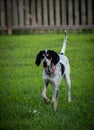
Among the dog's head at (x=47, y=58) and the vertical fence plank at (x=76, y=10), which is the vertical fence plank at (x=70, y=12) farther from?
the dog's head at (x=47, y=58)

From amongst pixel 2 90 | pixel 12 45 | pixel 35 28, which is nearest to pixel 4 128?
pixel 2 90

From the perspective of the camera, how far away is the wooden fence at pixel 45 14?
61.9ft

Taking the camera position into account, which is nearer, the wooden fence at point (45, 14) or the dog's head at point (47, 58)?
the dog's head at point (47, 58)

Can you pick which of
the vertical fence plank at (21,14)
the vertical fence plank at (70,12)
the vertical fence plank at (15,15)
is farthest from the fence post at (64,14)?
the vertical fence plank at (15,15)

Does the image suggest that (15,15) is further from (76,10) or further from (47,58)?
(47,58)

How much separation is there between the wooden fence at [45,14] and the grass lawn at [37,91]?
10.1 ft

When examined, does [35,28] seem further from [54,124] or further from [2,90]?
[54,124]

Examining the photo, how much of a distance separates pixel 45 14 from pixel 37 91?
10.1 meters

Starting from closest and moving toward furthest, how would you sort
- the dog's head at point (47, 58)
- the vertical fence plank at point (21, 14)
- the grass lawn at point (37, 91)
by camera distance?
the grass lawn at point (37, 91)
the dog's head at point (47, 58)
the vertical fence plank at point (21, 14)

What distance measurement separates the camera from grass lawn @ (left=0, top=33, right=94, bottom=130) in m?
6.89

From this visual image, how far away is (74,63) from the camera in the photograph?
12.0 metres

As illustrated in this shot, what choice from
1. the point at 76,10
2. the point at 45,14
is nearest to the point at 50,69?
the point at 45,14

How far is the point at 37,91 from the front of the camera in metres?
9.04

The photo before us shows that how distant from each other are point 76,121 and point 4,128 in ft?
3.00
